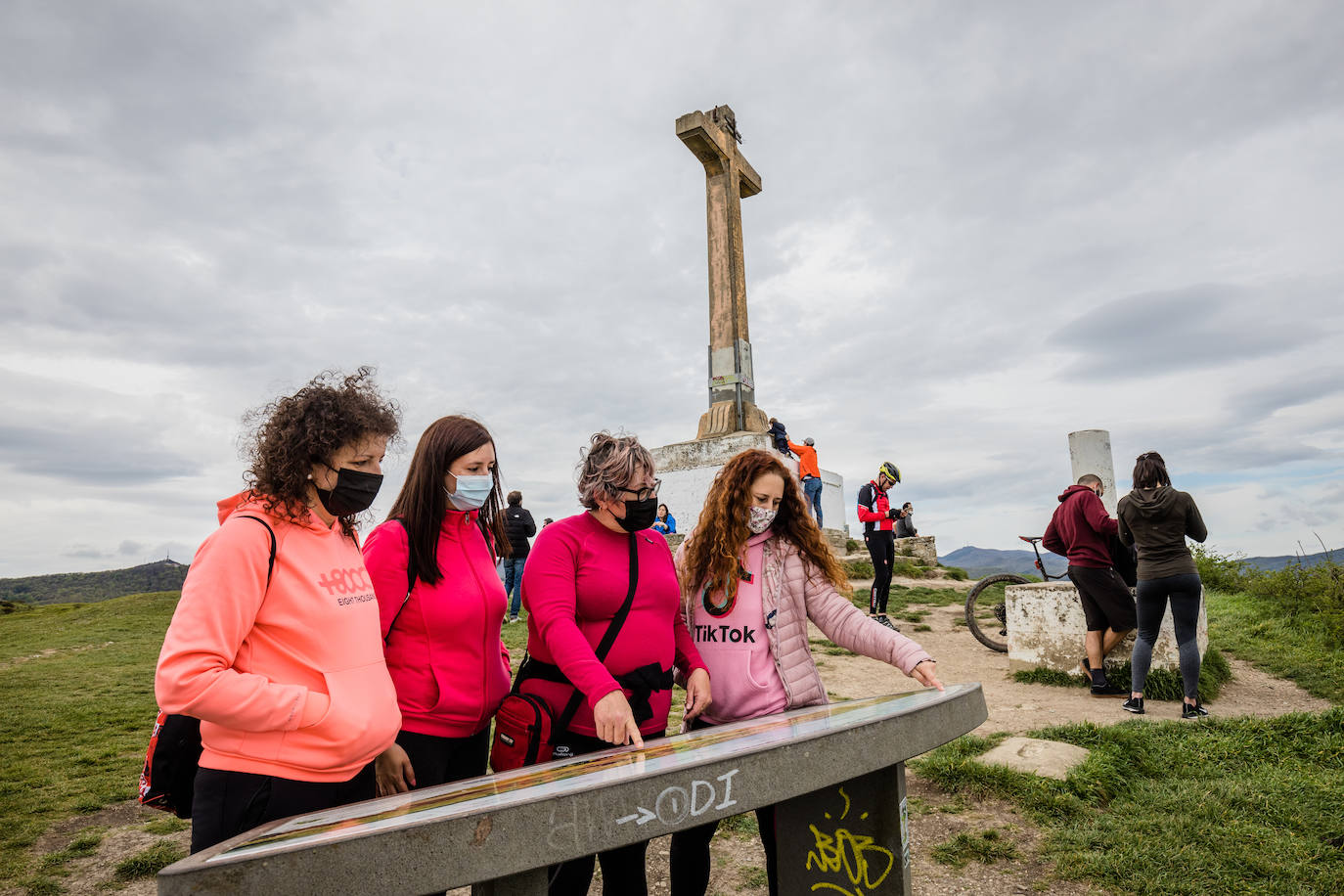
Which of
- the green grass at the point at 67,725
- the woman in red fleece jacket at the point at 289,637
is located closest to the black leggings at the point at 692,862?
the woman in red fleece jacket at the point at 289,637

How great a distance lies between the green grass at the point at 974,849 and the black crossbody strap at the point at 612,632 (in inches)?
79.6

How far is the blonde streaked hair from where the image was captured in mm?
2389

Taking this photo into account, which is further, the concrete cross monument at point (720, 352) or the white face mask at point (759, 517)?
the concrete cross monument at point (720, 352)

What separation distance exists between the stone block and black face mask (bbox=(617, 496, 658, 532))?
2.88 metres

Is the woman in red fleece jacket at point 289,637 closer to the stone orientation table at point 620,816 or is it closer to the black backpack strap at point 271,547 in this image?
the black backpack strap at point 271,547

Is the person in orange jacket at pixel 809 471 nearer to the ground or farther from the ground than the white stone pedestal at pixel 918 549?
farther from the ground

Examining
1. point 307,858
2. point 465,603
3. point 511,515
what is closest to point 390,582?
point 465,603

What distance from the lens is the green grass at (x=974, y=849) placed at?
3307 mm

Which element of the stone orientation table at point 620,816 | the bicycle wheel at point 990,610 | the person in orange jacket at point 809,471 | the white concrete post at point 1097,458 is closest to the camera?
the stone orientation table at point 620,816

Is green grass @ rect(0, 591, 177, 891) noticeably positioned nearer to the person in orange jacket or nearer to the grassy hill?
the person in orange jacket

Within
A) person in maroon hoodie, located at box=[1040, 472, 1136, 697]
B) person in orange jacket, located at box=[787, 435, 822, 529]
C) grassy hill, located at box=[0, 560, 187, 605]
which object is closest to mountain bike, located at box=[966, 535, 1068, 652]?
person in maroon hoodie, located at box=[1040, 472, 1136, 697]

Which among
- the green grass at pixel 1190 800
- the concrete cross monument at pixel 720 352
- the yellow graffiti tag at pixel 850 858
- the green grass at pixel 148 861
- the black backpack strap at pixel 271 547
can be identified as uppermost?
the concrete cross monument at pixel 720 352

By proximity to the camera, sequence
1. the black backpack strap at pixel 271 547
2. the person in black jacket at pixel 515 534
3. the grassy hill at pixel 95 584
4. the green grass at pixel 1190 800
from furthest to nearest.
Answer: the grassy hill at pixel 95 584
the person in black jacket at pixel 515 534
the green grass at pixel 1190 800
the black backpack strap at pixel 271 547

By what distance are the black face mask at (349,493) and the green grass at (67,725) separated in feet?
9.46
